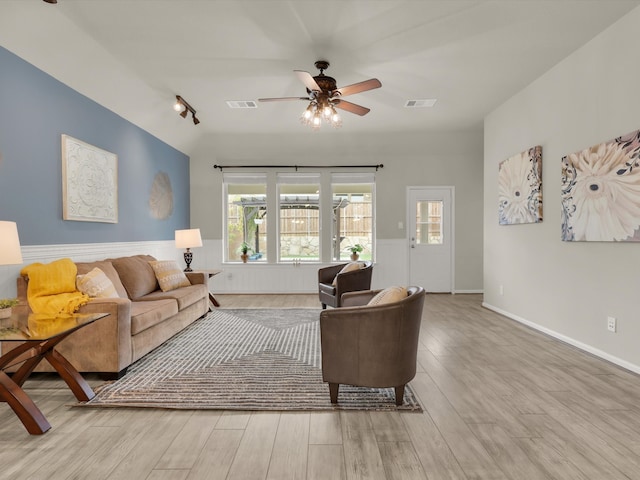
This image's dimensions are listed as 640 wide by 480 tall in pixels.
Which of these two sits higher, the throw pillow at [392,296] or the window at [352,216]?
the window at [352,216]

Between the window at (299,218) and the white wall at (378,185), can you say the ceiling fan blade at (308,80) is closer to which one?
the white wall at (378,185)

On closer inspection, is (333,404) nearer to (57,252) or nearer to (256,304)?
(57,252)

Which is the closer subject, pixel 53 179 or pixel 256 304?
pixel 53 179

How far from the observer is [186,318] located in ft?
13.7

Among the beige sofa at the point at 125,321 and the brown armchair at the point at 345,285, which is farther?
the brown armchair at the point at 345,285

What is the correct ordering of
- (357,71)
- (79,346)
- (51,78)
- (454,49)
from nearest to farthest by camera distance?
(79,346) → (51,78) → (454,49) → (357,71)

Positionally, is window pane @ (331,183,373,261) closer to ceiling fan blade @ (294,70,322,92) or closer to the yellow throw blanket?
ceiling fan blade @ (294,70,322,92)

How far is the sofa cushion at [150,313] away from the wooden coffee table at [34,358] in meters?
0.59

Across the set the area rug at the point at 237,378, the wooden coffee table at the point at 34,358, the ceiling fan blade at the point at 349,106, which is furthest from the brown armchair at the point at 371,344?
the ceiling fan blade at the point at 349,106

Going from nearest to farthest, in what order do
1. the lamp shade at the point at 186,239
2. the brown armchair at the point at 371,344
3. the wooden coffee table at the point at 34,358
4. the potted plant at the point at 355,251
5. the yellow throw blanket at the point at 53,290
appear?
the wooden coffee table at the point at 34,358 < the brown armchair at the point at 371,344 < the yellow throw blanket at the point at 53,290 < the lamp shade at the point at 186,239 < the potted plant at the point at 355,251

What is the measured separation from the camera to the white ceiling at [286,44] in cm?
292

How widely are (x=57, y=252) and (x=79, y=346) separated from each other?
3.88 feet

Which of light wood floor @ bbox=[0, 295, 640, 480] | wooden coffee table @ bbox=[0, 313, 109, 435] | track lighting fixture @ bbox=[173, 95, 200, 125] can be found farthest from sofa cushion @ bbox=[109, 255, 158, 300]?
track lighting fixture @ bbox=[173, 95, 200, 125]

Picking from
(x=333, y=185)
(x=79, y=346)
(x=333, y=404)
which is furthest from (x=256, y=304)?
(x=333, y=404)
